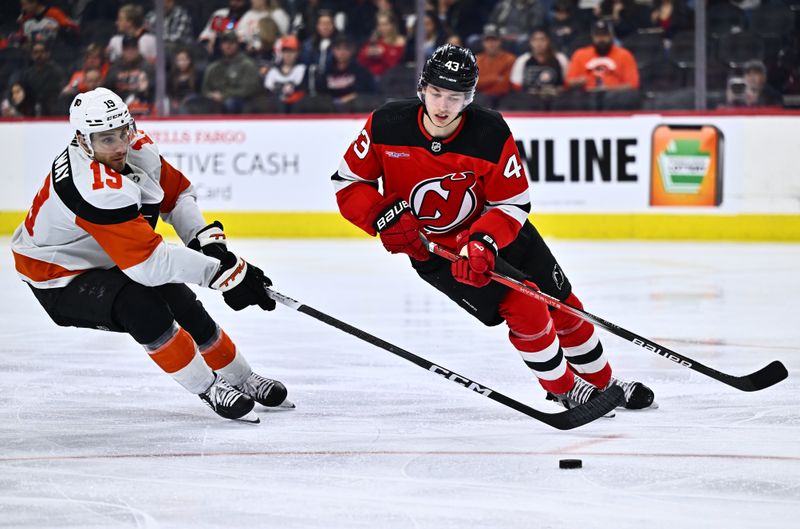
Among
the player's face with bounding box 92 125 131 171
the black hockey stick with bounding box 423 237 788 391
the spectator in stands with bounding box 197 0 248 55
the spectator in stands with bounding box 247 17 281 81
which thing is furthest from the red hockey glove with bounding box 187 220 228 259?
the spectator in stands with bounding box 197 0 248 55

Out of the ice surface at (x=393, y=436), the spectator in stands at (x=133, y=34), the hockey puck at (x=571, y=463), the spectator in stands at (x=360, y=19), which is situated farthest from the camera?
the spectator in stands at (x=360, y=19)

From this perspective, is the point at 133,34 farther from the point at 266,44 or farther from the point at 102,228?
the point at 102,228

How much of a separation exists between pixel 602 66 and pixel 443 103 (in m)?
5.16

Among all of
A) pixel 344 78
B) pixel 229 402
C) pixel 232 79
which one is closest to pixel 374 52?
pixel 344 78

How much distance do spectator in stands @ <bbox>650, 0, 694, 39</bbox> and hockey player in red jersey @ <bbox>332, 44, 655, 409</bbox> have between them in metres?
4.92

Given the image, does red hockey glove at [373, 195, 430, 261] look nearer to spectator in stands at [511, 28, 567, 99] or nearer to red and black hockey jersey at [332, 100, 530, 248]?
red and black hockey jersey at [332, 100, 530, 248]

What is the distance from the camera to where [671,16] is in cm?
816

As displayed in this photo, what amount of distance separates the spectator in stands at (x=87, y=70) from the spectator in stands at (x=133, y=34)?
4.1 inches

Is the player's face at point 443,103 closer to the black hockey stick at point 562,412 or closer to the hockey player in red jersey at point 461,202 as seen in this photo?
the hockey player in red jersey at point 461,202

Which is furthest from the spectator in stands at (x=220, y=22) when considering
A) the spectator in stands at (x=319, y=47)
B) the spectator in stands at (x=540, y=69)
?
the spectator in stands at (x=540, y=69)

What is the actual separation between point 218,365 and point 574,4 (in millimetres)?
5553

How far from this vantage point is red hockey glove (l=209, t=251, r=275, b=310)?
323 cm

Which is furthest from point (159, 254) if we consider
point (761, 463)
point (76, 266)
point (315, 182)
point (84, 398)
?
point (315, 182)

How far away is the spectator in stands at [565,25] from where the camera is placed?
8.29 meters
